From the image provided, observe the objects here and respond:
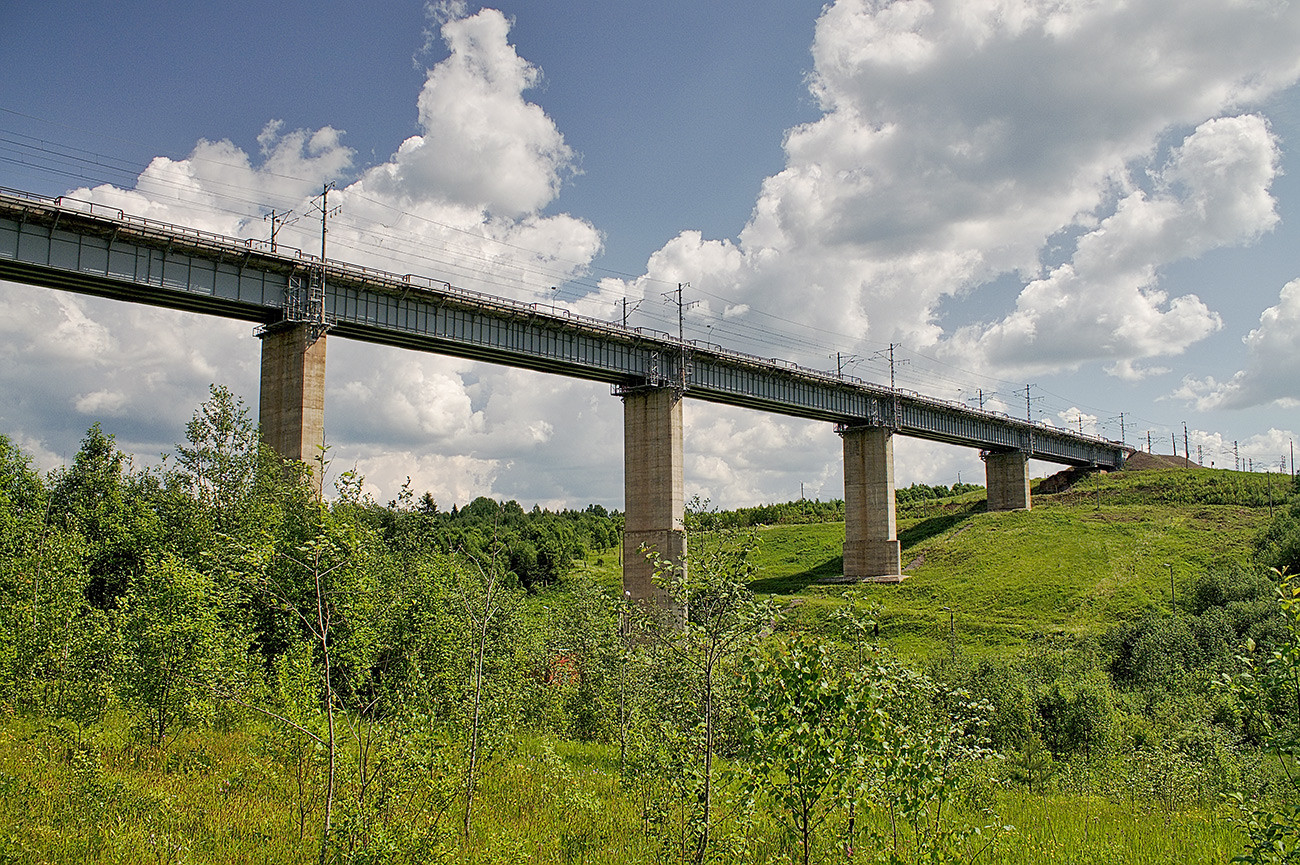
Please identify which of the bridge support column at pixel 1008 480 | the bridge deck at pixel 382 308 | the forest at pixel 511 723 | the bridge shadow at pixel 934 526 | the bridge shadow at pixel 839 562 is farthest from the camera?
the bridge support column at pixel 1008 480

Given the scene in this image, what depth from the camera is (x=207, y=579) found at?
1409 centimetres

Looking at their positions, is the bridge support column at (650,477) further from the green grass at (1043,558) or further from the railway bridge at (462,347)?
the green grass at (1043,558)

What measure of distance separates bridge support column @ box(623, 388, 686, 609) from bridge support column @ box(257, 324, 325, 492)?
23097 mm

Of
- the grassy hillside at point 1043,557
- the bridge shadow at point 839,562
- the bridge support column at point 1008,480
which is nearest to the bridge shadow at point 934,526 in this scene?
the bridge shadow at point 839,562

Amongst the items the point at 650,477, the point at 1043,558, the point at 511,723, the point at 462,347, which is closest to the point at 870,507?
the point at 1043,558

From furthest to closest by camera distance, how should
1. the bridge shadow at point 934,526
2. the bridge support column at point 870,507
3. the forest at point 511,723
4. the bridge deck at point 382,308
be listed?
the bridge shadow at point 934,526
the bridge support column at point 870,507
the bridge deck at point 382,308
the forest at point 511,723

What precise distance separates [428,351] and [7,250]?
20.6 metres

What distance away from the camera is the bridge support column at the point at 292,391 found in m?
38.8

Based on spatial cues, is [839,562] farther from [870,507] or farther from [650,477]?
[650,477]

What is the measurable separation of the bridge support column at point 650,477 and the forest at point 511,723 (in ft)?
85.6

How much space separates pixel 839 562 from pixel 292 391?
206ft

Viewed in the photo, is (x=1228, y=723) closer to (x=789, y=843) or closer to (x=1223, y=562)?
(x=789, y=843)

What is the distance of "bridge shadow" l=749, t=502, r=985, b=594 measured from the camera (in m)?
79.2

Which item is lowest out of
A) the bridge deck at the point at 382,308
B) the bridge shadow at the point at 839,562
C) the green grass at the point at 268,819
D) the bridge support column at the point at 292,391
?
the green grass at the point at 268,819
